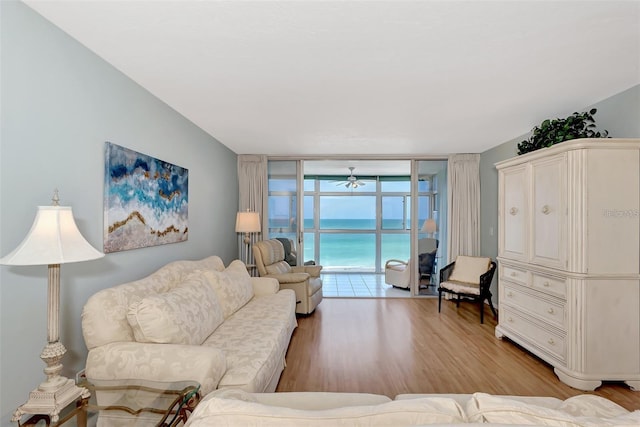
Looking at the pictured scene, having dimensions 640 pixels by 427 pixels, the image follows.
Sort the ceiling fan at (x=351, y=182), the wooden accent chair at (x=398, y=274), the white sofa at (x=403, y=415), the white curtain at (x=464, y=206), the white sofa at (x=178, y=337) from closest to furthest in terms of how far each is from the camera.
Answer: the white sofa at (x=403, y=415)
the white sofa at (x=178, y=337)
the white curtain at (x=464, y=206)
the wooden accent chair at (x=398, y=274)
the ceiling fan at (x=351, y=182)

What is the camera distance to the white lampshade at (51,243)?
51.1 inches

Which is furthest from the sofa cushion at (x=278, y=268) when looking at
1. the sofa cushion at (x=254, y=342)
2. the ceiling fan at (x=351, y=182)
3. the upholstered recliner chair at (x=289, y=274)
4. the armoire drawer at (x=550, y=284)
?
the armoire drawer at (x=550, y=284)

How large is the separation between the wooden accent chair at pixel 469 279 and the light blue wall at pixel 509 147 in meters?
0.41

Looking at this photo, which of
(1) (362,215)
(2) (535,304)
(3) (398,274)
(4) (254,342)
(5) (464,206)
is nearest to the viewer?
(4) (254,342)

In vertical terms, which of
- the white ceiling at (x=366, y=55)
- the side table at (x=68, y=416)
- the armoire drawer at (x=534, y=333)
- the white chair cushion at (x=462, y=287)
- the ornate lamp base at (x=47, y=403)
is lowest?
the armoire drawer at (x=534, y=333)

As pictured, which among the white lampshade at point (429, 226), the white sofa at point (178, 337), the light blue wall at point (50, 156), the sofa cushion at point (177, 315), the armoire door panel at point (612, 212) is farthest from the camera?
the white lampshade at point (429, 226)

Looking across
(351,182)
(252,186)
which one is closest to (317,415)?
(252,186)

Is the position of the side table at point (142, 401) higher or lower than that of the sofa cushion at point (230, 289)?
lower

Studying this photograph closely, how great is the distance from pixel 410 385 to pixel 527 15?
276cm

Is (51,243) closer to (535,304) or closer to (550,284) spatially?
(550,284)

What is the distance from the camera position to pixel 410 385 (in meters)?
2.58

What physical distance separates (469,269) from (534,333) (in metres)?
1.72

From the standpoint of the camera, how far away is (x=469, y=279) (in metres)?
4.62

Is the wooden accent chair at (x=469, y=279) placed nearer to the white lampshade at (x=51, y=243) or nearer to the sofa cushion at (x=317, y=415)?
the sofa cushion at (x=317, y=415)
